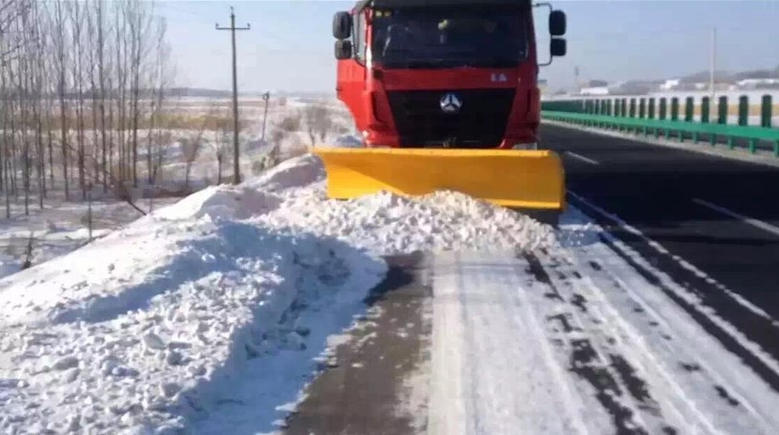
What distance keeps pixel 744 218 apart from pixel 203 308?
867cm

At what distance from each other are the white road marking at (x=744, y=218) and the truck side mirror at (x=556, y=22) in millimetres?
3413

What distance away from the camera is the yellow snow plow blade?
12.7 m

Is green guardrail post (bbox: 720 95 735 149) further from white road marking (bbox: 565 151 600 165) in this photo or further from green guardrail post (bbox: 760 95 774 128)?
white road marking (bbox: 565 151 600 165)

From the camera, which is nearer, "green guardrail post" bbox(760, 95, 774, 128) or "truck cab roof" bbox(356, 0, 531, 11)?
"truck cab roof" bbox(356, 0, 531, 11)

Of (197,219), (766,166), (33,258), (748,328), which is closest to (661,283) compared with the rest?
(748,328)

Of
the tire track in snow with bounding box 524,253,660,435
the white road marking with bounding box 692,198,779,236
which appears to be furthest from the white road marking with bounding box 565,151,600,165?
the tire track in snow with bounding box 524,253,660,435

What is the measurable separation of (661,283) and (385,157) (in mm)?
4652

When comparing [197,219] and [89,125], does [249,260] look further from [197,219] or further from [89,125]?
[89,125]

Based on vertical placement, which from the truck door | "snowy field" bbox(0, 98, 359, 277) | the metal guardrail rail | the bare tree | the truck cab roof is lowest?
"snowy field" bbox(0, 98, 359, 277)

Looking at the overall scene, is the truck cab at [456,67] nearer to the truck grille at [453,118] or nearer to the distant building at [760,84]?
the truck grille at [453,118]

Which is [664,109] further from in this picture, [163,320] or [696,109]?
[163,320]

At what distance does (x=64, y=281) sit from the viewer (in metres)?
9.77

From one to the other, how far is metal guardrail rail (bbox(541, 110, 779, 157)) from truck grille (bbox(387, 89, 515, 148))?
12873 mm

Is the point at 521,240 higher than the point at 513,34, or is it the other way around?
the point at 513,34
